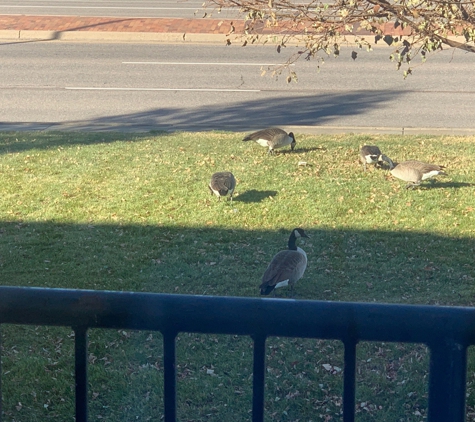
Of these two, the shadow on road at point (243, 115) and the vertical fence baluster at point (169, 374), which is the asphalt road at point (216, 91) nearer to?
the shadow on road at point (243, 115)

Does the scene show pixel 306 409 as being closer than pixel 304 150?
Yes

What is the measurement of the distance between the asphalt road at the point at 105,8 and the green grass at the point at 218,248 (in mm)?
14933

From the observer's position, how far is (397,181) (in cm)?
920

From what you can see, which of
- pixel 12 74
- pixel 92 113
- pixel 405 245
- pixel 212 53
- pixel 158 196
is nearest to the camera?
pixel 405 245

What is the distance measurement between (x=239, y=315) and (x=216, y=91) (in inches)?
531

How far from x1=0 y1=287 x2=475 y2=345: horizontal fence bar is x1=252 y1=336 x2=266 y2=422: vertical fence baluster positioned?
48mm

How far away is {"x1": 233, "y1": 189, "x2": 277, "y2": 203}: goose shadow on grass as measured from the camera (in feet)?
27.9

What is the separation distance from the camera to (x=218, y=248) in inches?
281

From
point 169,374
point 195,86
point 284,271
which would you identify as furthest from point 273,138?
point 169,374

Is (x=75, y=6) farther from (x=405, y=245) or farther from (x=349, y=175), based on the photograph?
(x=405, y=245)

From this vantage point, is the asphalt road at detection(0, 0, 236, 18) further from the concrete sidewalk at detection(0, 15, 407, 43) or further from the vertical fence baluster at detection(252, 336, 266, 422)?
the vertical fence baluster at detection(252, 336, 266, 422)

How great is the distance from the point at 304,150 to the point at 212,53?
9.64 metres

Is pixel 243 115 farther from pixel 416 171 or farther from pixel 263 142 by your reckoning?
pixel 416 171

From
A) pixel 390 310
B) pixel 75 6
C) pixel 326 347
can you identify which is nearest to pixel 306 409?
pixel 326 347
